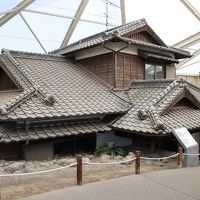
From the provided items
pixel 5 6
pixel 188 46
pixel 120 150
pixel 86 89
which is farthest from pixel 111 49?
pixel 188 46

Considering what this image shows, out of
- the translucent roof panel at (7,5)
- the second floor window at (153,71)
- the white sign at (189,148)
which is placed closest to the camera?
the white sign at (189,148)

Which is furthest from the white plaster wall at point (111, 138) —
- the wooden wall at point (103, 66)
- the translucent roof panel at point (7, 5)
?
the translucent roof panel at point (7, 5)

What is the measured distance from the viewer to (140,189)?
23.6ft

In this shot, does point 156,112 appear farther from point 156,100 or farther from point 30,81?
point 30,81

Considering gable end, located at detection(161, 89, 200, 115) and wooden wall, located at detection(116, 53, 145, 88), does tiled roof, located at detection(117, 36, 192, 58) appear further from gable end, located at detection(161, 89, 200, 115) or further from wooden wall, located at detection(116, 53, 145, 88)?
gable end, located at detection(161, 89, 200, 115)

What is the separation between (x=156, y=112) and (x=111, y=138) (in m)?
2.48

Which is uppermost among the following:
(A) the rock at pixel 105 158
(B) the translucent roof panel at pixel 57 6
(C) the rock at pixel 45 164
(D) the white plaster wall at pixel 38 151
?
(B) the translucent roof panel at pixel 57 6

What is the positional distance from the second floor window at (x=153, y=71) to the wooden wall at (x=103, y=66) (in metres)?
2.40

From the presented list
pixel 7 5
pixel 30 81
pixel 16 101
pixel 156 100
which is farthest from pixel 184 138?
pixel 7 5

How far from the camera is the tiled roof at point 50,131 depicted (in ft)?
32.2

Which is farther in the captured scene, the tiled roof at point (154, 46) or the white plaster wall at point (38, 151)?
the tiled roof at point (154, 46)

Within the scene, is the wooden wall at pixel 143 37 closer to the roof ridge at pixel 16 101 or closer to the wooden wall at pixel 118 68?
the wooden wall at pixel 118 68

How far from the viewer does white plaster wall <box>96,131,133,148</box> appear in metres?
12.4

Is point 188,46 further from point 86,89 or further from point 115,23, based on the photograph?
point 86,89
